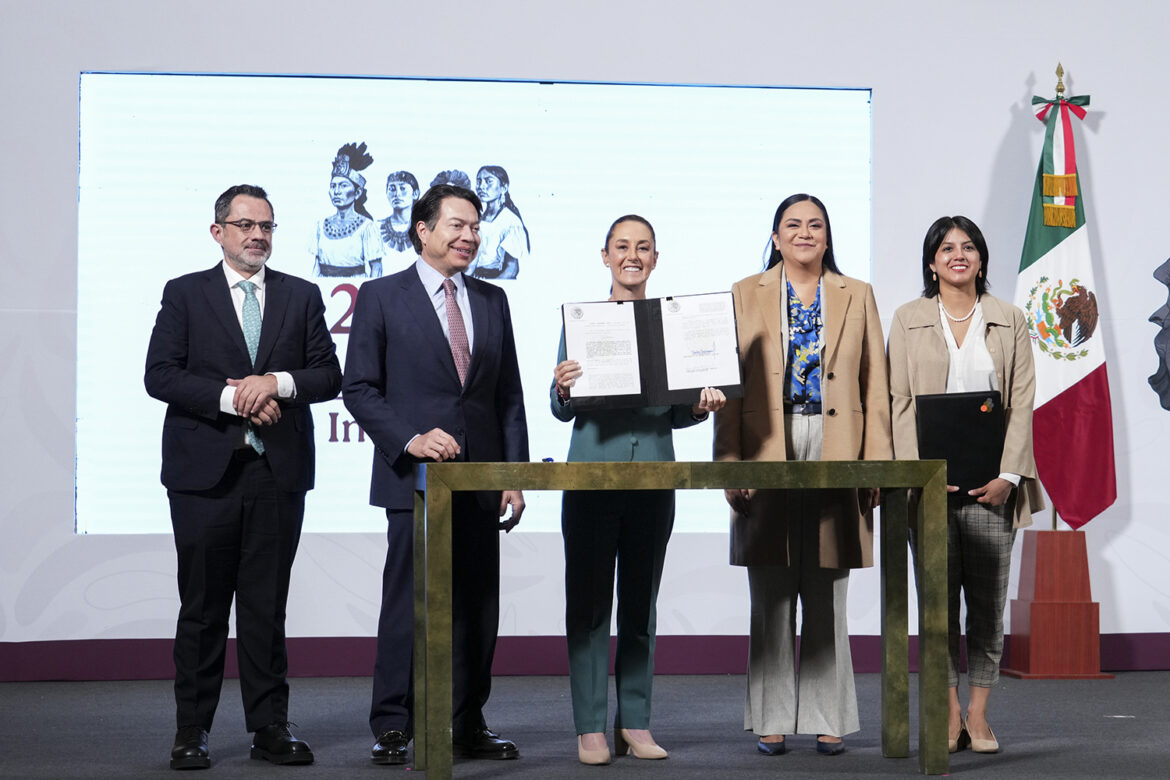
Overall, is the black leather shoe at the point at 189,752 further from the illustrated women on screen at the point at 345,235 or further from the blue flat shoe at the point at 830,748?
the illustrated women on screen at the point at 345,235

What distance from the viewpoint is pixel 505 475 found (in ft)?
8.48

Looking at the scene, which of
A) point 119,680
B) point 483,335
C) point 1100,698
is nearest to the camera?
point 483,335

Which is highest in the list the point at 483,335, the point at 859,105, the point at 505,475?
the point at 859,105

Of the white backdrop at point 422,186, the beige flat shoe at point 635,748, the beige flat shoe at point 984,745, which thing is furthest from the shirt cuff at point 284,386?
the beige flat shoe at point 984,745

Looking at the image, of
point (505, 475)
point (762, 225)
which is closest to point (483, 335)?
point (505, 475)

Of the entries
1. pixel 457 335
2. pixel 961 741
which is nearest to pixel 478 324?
pixel 457 335

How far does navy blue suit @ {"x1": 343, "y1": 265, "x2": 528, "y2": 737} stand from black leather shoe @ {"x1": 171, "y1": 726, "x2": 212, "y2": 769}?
0.43 meters

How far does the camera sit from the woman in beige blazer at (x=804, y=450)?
3.02 metres

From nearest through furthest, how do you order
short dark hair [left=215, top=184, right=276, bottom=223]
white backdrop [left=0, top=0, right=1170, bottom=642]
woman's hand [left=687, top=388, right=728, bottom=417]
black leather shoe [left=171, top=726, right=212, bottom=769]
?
woman's hand [left=687, top=388, right=728, bottom=417] < black leather shoe [left=171, top=726, right=212, bottom=769] < short dark hair [left=215, top=184, right=276, bottom=223] < white backdrop [left=0, top=0, right=1170, bottom=642]

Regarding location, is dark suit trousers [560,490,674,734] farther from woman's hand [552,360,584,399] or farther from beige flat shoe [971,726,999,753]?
beige flat shoe [971,726,999,753]

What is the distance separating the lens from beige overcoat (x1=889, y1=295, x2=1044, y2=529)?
3113 millimetres

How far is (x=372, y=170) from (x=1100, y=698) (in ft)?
11.4

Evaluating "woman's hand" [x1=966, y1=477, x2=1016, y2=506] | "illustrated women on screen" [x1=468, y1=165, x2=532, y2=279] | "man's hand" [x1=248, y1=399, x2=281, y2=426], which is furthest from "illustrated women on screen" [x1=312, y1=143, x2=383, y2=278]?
"woman's hand" [x1=966, y1=477, x2=1016, y2=506]

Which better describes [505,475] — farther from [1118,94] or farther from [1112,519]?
[1118,94]
